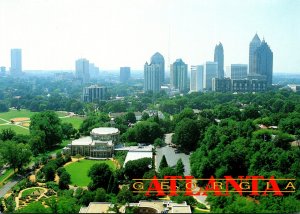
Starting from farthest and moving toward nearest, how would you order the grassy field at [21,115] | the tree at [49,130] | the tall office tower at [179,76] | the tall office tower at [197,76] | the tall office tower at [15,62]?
the tall office tower at [15,62]
the tall office tower at [197,76]
the tall office tower at [179,76]
the grassy field at [21,115]
the tree at [49,130]

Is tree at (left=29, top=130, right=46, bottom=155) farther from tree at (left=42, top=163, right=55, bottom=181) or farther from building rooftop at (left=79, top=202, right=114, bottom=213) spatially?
building rooftop at (left=79, top=202, right=114, bottom=213)

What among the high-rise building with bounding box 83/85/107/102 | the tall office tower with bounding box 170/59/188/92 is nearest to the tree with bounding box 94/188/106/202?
the high-rise building with bounding box 83/85/107/102

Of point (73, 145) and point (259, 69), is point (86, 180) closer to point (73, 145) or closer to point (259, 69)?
point (73, 145)

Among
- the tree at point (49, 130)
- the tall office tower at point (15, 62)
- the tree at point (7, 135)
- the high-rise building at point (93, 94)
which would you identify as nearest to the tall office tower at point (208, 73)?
the high-rise building at point (93, 94)

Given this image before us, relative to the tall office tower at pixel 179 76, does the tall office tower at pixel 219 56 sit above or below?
above

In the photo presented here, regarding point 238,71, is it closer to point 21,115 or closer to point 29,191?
point 21,115

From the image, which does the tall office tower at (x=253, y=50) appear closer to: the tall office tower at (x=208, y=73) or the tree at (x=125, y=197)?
the tall office tower at (x=208, y=73)

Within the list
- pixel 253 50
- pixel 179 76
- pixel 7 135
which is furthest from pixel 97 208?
pixel 253 50

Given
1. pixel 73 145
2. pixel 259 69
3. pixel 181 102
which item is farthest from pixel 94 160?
pixel 259 69
